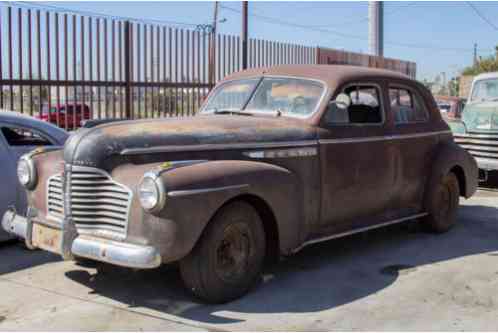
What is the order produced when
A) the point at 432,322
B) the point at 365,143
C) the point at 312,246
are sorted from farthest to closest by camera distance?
1. the point at 312,246
2. the point at 365,143
3. the point at 432,322

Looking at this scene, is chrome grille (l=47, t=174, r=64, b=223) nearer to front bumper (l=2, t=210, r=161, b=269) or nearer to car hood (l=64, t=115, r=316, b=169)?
front bumper (l=2, t=210, r=161, b=269)

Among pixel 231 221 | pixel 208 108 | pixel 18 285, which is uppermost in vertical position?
pixel 208 108

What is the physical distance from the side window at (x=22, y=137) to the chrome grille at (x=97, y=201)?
215 cm

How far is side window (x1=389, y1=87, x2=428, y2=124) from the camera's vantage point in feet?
21.7

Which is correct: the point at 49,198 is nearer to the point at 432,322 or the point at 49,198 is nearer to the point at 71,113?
the point at 432,322

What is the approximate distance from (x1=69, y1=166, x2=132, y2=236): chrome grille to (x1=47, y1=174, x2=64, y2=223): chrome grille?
28 cm

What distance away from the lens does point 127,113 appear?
1136cm

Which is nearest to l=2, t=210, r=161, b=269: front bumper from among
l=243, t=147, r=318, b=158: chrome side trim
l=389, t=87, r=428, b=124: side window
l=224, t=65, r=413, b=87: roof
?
l=243, t=147, r=318, b=158: chrome side trim

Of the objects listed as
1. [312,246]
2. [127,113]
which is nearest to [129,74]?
[127,113]

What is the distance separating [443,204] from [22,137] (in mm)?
4772

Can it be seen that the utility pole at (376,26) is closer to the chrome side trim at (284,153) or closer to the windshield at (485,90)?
the windshield at (485,90)

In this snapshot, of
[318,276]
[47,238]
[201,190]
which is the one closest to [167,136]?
[201,190]

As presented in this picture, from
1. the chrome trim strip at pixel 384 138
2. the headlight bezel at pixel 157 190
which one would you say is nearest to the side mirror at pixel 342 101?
the chrome trim strip at pixel 384 138

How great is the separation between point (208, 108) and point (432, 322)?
10.7 ft
